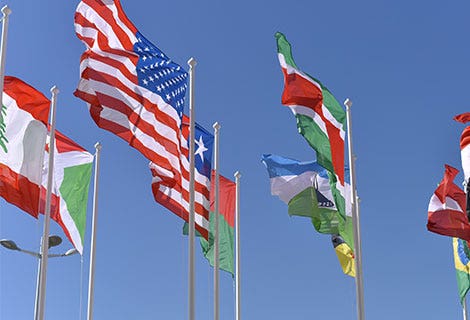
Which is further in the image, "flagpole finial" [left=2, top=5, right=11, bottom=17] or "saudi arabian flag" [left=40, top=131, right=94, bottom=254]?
"saudi arabian flag" [left=40, top=131, right=94, bottom=254]

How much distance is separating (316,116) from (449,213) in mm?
5765

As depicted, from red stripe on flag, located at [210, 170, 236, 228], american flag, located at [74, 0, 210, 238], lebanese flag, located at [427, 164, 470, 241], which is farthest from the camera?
red stripe on flag, located at [210, 170, 236, 228]

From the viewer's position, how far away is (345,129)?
70.5 ft

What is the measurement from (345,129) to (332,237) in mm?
4028

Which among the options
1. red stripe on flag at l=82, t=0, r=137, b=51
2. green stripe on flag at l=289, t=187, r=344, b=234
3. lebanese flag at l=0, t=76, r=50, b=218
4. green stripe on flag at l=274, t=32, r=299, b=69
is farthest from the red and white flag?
lebanese flag at l=0, t=76, r=50, b=218

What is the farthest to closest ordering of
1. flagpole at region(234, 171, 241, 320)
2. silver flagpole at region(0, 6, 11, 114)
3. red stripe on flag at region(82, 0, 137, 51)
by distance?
flagpole at region(234, 171, 241, 320) < red stripe on flag at region(82, 0, 137, 51) < silver flagpole at region(0, 6, 11, 114)

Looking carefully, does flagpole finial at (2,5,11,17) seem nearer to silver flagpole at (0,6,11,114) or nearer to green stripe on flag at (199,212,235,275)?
silver flagpole at (0,6,11,114)

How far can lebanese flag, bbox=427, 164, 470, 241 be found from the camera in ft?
75.5

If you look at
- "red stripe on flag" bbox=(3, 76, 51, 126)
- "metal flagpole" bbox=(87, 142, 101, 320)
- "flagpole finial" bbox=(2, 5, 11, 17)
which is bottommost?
"metal flagpole" bbox=(87, 142, 101, 320)

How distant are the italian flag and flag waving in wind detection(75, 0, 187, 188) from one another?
2.68 meters

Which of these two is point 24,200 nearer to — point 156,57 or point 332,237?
point 156,57

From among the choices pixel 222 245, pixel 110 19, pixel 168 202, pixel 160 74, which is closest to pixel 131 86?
pixel 160 74

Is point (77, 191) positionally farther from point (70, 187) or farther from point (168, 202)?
point (168, 202)

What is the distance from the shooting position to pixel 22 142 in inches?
719
